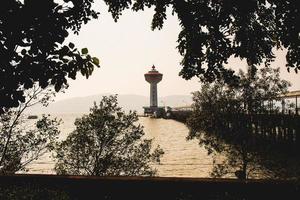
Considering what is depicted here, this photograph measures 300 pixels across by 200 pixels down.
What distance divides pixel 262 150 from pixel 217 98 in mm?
3956

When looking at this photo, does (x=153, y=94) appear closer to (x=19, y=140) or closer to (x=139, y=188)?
(x=19, y=140)

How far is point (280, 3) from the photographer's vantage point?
624cm

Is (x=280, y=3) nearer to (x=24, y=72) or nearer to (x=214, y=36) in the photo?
(x=214, y=36)

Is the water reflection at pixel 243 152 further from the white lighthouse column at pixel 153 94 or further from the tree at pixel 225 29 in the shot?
the white lighthouse column at pixel 153 94

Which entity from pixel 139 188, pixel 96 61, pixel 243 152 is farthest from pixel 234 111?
pixel 96 61

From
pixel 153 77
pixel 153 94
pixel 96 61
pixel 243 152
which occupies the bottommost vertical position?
pixel 243 152

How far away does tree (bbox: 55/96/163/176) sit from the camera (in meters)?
13.0

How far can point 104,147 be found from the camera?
13.4 meters

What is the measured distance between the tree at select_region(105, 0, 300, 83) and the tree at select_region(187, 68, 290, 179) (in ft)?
29.9

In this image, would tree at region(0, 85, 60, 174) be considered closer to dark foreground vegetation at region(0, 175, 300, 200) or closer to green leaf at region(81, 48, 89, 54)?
dark foreground vegetation at region(0, 175, 300, 200)

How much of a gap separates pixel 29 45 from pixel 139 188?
15.5 ft

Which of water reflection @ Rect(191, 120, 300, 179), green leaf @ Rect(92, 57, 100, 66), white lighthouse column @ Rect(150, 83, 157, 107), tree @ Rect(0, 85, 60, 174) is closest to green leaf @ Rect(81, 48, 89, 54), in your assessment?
green leaf @ Rect(92, 57, 100, 66)

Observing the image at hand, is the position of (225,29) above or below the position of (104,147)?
above

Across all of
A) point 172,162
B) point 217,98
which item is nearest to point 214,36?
point 217,98
